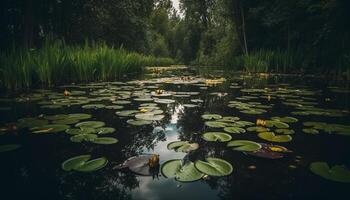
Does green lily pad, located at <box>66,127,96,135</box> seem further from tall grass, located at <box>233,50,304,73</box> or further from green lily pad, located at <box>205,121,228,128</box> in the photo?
tall grass, located at <box>233,50,304,73</box>

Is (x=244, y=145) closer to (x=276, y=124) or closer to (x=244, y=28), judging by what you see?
(x=276, y=124)

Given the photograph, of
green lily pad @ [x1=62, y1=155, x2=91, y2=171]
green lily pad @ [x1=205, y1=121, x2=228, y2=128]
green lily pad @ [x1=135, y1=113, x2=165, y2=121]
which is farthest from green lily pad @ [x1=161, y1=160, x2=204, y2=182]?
green lily pad @ [x1=135, y1=113, x2=165, y2=121]

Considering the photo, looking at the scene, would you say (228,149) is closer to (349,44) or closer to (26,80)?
(26,80)

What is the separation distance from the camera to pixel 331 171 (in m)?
1.32

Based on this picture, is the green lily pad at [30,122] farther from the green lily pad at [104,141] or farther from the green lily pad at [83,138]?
the green lily pad at [104,141]

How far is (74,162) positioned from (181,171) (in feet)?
2.10

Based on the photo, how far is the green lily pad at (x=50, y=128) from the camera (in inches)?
76.4

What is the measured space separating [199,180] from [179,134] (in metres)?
0.85

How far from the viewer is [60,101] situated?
10.0ft

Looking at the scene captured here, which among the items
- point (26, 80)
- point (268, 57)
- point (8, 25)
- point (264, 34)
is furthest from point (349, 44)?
point (8, 25)

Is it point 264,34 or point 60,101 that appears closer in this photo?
point 60,101

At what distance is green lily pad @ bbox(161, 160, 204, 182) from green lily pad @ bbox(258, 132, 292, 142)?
0.77 meters

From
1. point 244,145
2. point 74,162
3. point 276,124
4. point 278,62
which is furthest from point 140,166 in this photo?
point 278,62

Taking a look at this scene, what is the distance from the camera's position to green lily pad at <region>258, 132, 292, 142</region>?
1.81 metres
